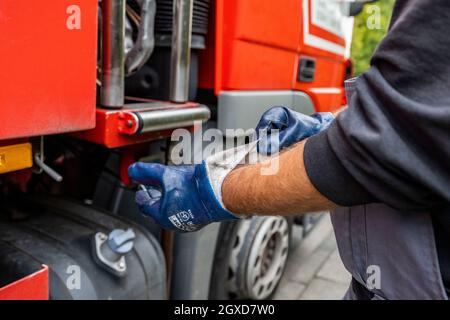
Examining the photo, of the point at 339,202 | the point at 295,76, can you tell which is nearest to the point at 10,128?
the point at 339,202

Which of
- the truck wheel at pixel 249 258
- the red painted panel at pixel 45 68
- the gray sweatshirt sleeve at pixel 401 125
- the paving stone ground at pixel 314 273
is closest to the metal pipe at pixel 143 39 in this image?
the red painted panel at pixel 45 68

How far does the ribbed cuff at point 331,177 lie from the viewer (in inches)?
36.5

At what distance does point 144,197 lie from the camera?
1343mm

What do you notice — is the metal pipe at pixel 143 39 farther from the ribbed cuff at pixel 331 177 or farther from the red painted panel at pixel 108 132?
the ribbed cuff at pixel 331 177

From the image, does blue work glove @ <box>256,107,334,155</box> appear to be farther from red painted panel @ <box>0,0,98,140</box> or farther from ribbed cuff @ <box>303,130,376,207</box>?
red painted panel @ <box>0,0,98,140</box>

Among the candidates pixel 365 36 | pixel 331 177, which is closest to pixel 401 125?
pixel 331 177

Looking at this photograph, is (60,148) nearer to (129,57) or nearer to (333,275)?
(129,57)

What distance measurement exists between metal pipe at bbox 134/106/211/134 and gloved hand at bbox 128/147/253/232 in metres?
0.17

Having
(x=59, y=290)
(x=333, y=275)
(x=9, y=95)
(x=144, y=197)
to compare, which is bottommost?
(x=333, y=275)

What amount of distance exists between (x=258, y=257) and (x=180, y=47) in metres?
1.42

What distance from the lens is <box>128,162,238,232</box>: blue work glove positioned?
1.16 meters

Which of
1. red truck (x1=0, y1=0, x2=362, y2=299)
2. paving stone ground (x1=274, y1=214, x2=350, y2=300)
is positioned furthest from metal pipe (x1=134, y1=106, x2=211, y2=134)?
paving stone ground (x1=274, y1=214, x2=350, y2=300)
